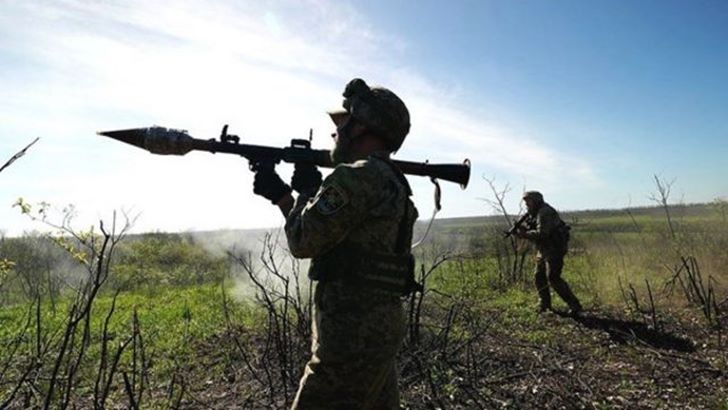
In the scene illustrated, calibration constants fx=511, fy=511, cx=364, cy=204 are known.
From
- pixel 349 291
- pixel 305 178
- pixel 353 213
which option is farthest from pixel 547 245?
pixel 353 213

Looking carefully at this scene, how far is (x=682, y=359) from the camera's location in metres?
6.57

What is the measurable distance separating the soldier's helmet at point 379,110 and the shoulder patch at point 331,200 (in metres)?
0.45

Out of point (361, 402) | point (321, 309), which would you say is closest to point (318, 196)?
point (321, 309)

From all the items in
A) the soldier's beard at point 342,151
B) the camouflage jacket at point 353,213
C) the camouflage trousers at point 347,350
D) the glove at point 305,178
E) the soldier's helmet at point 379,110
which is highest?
the soldier's helmet at point 379,110

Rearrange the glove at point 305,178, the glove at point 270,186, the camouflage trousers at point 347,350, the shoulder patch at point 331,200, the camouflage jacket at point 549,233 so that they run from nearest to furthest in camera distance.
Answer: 1. the shoulder patch at point 331,200
2. the camouflage trousers at point 347,350
3. the glove at point 270,186
4. the glove at point 305,178
5. the camouflage jacket at point 549,233

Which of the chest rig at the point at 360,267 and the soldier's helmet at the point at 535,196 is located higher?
the soldier's helmet at the point at 535,196

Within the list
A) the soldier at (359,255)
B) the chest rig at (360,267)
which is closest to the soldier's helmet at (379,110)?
the soldier at (359,255)

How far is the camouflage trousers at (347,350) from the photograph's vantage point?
240cm

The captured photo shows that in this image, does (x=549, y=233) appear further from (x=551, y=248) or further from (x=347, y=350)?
(x=347, y=350)

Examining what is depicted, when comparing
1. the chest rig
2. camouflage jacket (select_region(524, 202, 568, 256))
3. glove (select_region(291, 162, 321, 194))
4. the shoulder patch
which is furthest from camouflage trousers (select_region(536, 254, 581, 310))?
the shoulder patch

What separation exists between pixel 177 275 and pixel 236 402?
18583 mm

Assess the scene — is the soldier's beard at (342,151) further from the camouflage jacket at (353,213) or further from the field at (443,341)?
the field at (443,341)

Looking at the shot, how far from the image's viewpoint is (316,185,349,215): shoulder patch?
2.29 metres

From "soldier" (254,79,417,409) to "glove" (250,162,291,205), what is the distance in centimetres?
17
